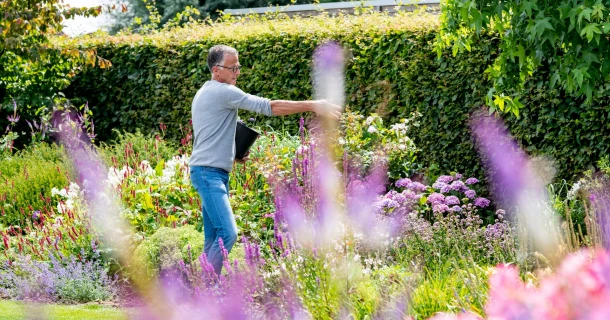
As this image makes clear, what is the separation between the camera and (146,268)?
639 cm

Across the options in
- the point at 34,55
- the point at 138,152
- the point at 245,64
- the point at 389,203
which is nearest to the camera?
the point at 389,203

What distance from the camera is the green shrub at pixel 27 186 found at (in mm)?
8680

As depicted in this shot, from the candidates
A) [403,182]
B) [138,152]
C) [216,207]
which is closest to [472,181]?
[403,182]

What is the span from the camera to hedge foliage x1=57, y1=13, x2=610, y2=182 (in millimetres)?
7422

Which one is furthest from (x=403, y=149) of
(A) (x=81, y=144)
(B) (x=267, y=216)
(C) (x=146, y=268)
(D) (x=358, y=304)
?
(A) (x=81, y=144)

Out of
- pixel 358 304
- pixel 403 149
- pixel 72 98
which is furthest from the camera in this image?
pixel 72 98

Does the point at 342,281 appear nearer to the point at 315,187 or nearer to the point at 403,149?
the point at 315,187

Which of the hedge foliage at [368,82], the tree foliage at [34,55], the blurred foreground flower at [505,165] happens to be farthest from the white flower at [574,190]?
the tree foliage at [34,55]

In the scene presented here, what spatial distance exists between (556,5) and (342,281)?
5.81 feet

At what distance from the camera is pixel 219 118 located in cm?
530

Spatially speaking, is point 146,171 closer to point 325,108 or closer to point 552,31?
point 325,108

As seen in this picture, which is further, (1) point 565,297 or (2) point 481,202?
(2) point 481,202

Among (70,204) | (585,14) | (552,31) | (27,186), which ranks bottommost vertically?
(27,186)

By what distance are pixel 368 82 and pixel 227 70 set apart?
3851 mm
